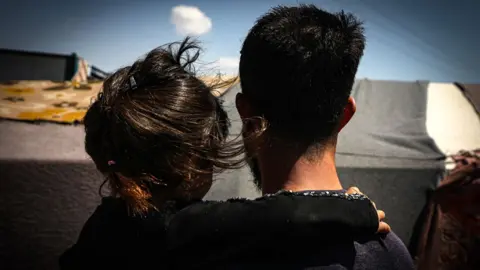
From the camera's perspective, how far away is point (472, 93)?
385 centimetres

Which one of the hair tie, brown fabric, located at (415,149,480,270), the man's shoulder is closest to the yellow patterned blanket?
brown fabric, located at (415,149,480,270)

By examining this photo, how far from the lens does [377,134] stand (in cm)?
350

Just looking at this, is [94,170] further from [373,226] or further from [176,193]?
[373,226]

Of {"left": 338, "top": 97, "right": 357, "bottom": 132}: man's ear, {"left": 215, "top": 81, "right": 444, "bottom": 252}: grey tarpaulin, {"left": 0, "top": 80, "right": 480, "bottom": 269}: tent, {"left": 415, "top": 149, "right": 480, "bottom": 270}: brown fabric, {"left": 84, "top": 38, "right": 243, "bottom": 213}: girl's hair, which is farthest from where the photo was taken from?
{"left": 215, "top": 81, "right": 444, "bottom": 252}: grey tarpaulin

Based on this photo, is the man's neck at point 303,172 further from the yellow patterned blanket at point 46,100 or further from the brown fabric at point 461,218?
the yellow patterned blanket at point 46,100

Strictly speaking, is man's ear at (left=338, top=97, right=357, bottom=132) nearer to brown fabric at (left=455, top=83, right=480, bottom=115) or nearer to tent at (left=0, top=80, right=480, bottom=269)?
tent at (left=0, top=80, right=480, bottom=269)

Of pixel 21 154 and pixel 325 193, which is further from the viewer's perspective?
pixel 21 154

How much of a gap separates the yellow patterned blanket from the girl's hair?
1.71 m

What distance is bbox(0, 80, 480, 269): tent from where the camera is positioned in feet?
8.86

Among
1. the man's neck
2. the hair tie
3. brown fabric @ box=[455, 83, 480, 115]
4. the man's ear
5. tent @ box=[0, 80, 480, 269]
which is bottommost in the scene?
tent @ box=[0, 80, 480, 269]

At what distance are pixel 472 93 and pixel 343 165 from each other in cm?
153

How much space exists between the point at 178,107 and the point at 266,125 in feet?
0.99

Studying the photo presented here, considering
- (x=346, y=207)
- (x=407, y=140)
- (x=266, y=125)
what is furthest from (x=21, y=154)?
(x=407, y=140)

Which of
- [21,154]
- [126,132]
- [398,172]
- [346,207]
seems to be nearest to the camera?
[346,207]
